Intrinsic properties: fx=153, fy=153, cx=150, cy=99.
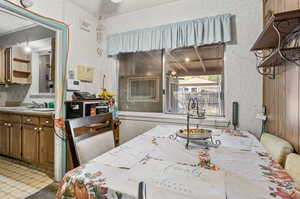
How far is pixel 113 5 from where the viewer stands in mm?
2418

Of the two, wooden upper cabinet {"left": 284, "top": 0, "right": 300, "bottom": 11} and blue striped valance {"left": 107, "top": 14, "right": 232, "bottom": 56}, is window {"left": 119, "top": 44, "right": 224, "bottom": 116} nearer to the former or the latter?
blue striped valance {"left": 107, "top": 14, "right": 232, "bottom": 56}

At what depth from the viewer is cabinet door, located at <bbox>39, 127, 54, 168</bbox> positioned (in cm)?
216

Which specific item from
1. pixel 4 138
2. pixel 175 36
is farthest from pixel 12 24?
pixel 175 36

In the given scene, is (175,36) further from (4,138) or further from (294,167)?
(4,138)

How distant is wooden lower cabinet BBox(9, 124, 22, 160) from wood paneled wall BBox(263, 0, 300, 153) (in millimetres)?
3429

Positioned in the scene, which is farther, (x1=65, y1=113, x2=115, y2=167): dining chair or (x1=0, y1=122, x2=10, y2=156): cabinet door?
(x1=0, y1=122, x2=10, y2=156): cabinet door

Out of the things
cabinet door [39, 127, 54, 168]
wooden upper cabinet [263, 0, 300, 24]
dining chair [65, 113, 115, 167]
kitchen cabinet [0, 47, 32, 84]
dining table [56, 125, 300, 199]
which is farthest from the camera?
kitchen cabinet [0, 47, 32, 84]

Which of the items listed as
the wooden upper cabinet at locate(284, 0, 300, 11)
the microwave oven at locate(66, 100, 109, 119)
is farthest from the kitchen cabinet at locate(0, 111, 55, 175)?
the wooden upper cabinet at locate(284, 0, 300, 11)

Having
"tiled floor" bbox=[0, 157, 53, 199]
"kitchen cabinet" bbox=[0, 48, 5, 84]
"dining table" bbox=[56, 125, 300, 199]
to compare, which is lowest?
"tiled floor" bbox=[0, 157, 53, 199]

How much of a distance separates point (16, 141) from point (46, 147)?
0.77 meters

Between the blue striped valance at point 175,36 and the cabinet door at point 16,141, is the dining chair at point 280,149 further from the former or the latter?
the cabinet door at point 16,141

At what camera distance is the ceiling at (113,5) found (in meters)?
2.31

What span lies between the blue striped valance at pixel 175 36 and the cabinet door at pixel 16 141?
196 centimetres

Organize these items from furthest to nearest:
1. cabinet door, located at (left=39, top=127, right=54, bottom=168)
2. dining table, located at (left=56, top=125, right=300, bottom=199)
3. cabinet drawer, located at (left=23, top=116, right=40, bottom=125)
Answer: cabinet drawer, located at (left=23, top=116, right=40, bottom=125)
cabinet door, located at (left=39, top=127, right=54, bottom=168)
dining table, located at (left=56, top=125, right=300, bottom=199)
